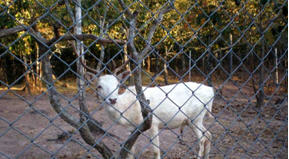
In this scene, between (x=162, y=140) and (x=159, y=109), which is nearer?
(x=159, y=109)

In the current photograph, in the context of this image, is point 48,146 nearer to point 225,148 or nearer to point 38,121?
point 38,121

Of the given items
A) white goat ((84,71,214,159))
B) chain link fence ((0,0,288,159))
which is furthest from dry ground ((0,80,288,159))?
white goat ((84,71,214,159))

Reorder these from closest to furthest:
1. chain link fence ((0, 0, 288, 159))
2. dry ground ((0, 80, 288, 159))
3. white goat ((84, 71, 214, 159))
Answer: chain link fence ((0, 0, 288, 159)), white goat ((84, 71, 214, 159)), dry ground ((0, 80, 288, 159))

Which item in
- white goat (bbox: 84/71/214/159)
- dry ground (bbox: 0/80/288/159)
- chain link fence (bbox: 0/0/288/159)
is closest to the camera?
chain link fence (bbox: 0/0/288/159)

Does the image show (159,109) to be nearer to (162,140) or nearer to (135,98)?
(135,98)

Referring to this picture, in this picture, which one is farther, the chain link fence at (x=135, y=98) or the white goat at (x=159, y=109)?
the white goat at (x=159, y=109)

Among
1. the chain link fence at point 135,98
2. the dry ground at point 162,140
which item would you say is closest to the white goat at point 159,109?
the chain link fence at point 135,98

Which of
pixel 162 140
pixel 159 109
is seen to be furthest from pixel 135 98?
pixel 162 140

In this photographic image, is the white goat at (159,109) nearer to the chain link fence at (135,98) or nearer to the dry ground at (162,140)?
the chain link fence at (135,98)

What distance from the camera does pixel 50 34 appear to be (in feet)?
30.9

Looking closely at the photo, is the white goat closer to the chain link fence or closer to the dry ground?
the chain link fence

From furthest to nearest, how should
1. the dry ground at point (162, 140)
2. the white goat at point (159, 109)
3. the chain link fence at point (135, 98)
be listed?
the dry ground at point (162, 140), the white goat at point (159, 109), the chain link fence at point (135, 98)

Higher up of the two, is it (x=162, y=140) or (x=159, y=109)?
(x=159, y=109)

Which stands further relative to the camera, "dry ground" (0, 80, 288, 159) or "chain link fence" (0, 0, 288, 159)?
"dry ground" (0, 80, 288, 159)
